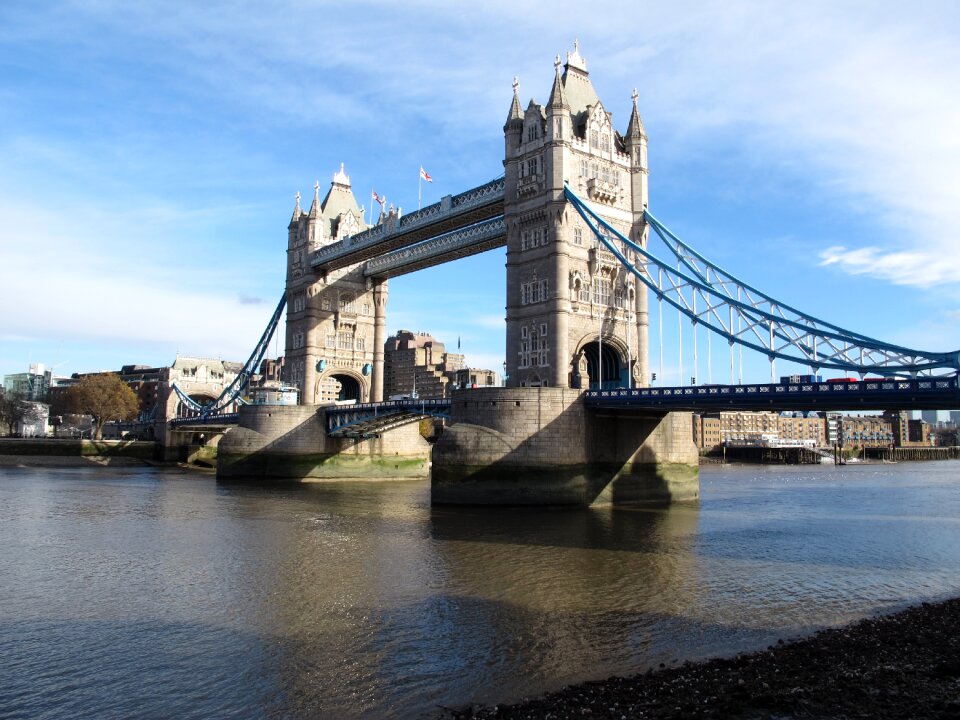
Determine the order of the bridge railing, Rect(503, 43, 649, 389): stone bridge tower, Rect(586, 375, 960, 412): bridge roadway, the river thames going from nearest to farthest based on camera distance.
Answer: the river thames
the bridge railing
Rect(586, 375, 960, 412): bridge roadway
Rect(503, 43, 649, 389): stone bridge tower

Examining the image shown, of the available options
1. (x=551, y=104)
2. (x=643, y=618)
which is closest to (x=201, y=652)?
(x=643, y=618)

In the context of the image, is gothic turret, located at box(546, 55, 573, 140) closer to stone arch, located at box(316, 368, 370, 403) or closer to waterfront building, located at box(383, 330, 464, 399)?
stone arch, located at box(316, 368, 370, 403)

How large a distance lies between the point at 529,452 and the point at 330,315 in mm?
38609

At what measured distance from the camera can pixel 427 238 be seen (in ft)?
206

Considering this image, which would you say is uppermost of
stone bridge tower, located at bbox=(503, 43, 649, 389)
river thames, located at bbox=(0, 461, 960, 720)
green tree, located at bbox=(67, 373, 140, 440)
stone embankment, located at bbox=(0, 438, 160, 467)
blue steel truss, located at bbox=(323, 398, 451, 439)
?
stone bridge tower, located at bbox=(503, 43, 649, 389)

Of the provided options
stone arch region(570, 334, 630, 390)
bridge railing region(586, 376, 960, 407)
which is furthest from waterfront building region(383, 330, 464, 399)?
bridge railing region(586, 376, 960, 407)

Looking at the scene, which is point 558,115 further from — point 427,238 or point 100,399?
point 100,399

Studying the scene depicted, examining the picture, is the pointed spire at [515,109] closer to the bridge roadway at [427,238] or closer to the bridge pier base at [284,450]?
the bridge roadway at [427,238]

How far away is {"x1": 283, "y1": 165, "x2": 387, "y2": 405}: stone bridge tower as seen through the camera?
71875 mm

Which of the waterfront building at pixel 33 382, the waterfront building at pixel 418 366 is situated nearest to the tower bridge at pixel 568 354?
the waterfront building at pixel 418 366

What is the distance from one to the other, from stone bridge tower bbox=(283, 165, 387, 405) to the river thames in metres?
33.6

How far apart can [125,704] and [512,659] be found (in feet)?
22.8

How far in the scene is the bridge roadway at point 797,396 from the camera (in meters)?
30.6

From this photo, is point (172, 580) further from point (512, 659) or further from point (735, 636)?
point (735, 636)
